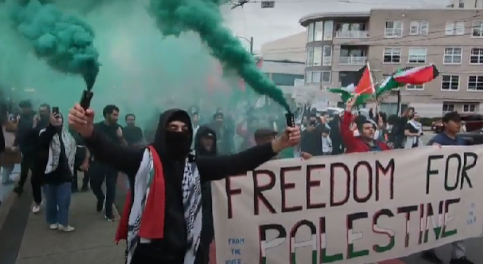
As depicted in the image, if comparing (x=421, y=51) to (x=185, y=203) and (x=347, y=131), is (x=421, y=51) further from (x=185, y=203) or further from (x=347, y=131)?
(x=185, y=203)

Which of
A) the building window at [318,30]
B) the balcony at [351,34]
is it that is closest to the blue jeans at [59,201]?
the building window at [318,30]

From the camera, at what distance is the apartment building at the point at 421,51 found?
38688 millimetres

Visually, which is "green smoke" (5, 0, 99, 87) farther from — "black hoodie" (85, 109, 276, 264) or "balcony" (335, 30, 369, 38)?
"balcony" (335, 30, 369, 38)

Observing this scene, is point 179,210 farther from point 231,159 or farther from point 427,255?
point 427,255

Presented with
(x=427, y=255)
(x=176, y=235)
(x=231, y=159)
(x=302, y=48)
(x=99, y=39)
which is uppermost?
(x=302, y=48)

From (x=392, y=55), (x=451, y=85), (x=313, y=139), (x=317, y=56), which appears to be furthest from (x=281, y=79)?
(x=451, y=85)

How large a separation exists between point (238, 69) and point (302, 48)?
39117 millimetres

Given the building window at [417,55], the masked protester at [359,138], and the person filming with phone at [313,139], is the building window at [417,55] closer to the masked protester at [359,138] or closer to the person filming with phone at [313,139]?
the person filming with phone at [313,139]

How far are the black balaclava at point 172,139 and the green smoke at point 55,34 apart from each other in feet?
4.07

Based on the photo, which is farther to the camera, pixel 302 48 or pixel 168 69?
pixel 302 48

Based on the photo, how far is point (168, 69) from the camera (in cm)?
587

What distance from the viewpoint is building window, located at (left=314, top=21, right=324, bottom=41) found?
41.4 m

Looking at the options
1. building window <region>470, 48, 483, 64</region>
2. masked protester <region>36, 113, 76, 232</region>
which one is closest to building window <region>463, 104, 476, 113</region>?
building window <region>470, 48, 483, 64</region>

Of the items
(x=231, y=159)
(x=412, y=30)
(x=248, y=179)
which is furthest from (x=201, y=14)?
(x=412, y=30)
